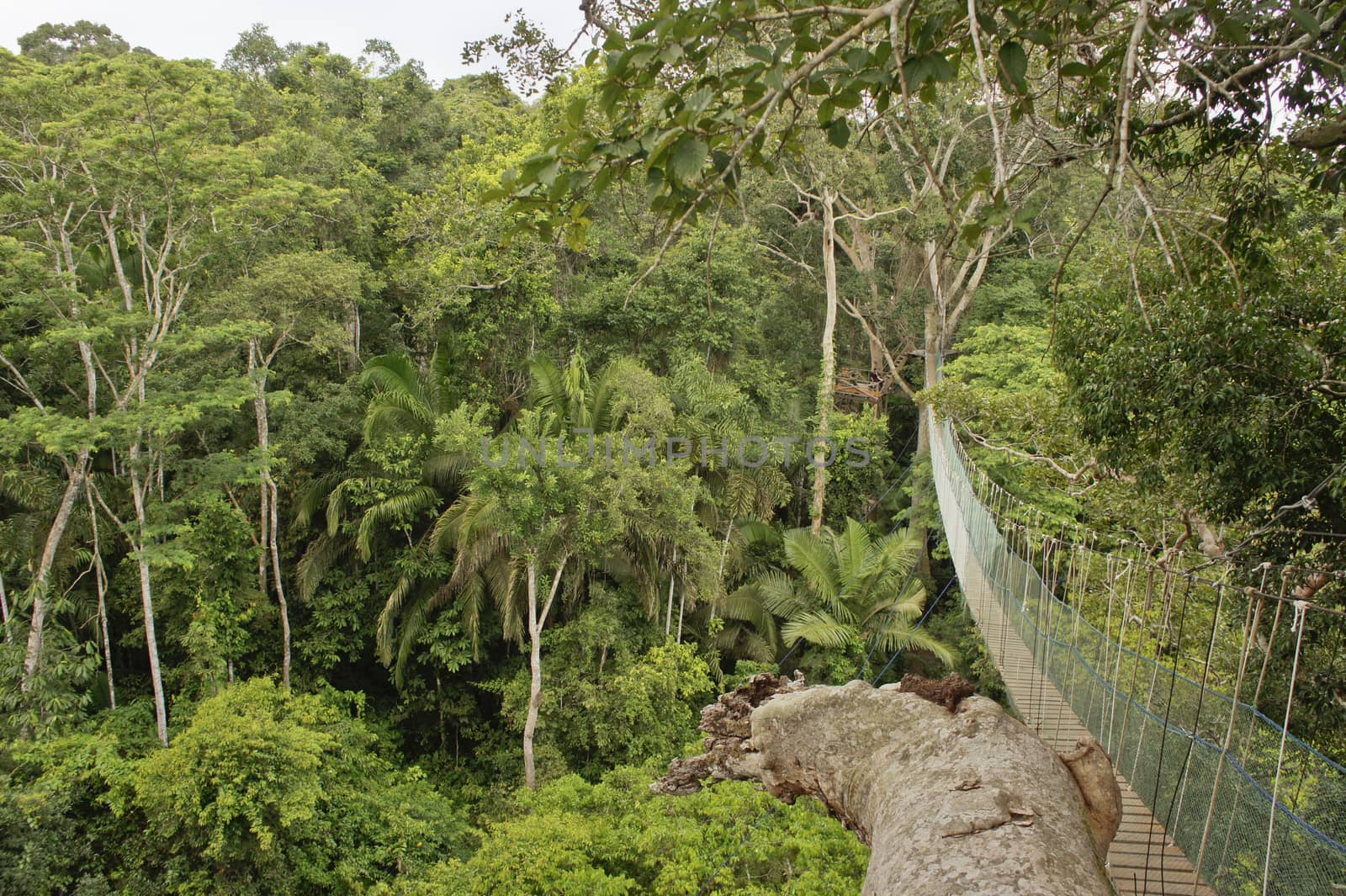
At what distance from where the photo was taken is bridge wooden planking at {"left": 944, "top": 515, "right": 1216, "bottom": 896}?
2701 mm

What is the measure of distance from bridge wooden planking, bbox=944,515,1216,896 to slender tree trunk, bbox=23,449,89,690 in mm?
6405

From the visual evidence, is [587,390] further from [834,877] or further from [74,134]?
[834,877]

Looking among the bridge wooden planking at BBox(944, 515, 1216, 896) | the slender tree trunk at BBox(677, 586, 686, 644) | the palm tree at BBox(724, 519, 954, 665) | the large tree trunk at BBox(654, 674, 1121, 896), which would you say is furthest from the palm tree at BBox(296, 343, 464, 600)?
the large tree trunk at BBox(654, 674, 1121, 896)

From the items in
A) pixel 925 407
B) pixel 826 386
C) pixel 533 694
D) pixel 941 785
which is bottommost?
pixel 533 694

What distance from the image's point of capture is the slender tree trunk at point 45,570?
6.24 metres

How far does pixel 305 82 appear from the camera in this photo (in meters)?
11.7

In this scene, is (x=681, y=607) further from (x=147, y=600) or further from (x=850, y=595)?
(x=147, y=600)

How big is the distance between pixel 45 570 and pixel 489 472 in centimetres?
345

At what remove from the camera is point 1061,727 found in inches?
153

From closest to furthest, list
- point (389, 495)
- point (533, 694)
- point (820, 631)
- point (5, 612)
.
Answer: point (5, 612) < point (533, 694) < point (389, 495) < point (820, 631)

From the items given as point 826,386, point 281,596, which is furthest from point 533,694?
point 826,386

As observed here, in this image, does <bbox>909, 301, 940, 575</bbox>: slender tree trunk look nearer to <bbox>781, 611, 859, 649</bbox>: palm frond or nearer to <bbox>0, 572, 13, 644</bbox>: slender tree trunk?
<bbox>781, 611, 859, 649</bbox>: palm frond

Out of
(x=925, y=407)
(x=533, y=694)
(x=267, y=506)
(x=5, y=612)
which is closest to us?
(x=5, y=612)

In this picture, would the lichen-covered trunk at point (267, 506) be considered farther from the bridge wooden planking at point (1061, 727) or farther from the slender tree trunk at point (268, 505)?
the bridge wooden planking at point (1061, 727)
